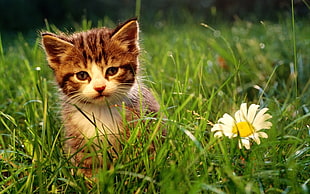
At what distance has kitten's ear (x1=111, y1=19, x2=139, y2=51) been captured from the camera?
77.1 inches

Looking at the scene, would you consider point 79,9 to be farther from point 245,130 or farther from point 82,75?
point 245,130

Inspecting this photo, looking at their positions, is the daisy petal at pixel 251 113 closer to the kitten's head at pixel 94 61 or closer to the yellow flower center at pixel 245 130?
the yellow flower center at pixel 245 130

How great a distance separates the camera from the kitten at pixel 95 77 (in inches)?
73.3

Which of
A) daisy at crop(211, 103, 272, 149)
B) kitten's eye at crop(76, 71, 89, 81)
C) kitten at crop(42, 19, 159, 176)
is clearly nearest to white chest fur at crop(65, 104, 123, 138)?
kitten at crop(42, 19, 159, 176)

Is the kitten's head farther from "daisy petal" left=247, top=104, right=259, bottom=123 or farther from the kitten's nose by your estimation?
"daisy petal" left=247, top=104, right=259, bottom=123

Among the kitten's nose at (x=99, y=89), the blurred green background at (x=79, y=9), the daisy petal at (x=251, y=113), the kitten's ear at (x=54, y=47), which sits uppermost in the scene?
the blurred green background at (x=79, y=9)

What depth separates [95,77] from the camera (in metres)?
1.90

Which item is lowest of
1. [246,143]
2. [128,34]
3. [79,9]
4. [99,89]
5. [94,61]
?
[246,143]

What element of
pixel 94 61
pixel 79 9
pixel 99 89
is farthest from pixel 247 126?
pixel 79 9

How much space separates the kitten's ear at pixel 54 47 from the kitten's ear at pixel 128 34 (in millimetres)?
226

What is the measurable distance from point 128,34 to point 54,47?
1.21 ft

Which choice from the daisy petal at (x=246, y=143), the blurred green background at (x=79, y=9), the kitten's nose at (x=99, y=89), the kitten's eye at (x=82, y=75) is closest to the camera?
the daisy petal at (x=246, y=143)

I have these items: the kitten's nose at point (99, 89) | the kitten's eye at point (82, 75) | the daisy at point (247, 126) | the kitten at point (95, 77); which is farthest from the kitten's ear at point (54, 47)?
the daisy at point (247, 126)

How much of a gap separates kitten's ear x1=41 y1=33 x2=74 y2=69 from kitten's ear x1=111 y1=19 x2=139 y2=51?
0.74ft
